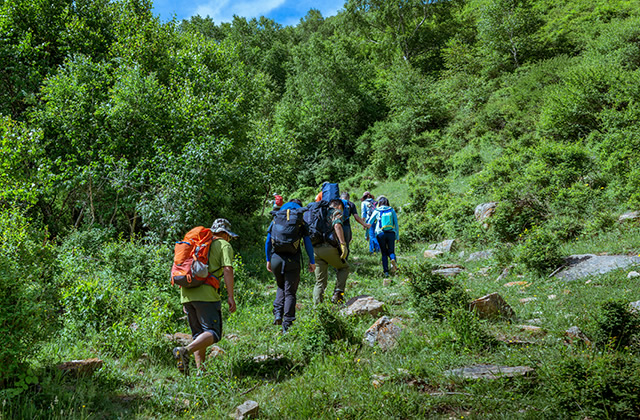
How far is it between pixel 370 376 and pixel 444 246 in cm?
889

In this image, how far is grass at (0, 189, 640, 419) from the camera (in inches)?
126

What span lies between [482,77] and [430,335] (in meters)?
25.5

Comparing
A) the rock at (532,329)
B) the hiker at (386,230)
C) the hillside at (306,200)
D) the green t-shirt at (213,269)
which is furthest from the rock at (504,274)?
the green t-shirt at (213,269)

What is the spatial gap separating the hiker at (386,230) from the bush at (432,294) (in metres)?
2.96

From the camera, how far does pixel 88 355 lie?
17.0ft

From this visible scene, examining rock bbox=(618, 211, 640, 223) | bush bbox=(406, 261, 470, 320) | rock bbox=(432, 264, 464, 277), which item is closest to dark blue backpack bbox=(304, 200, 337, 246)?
bush bbox=(406, 261, 470, 320)

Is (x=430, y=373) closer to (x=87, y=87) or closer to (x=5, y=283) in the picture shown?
(x=5, y=283)

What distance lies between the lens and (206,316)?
183 inches

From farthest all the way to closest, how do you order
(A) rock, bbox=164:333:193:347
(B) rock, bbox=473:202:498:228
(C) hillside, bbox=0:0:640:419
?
(B) rock, bbox=473:202:498:228
(A) rock, bbox=164:333:193:347
(C) hillside, bbox=0:0:640:419

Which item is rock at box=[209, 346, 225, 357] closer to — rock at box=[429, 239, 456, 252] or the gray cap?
the gray cap

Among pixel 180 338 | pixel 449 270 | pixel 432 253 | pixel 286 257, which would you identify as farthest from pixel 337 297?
pixel 432 253

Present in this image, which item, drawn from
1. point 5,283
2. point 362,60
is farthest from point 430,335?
point 362,60

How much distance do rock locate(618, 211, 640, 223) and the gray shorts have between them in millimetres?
9924

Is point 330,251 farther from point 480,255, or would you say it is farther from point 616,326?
point 480,255
